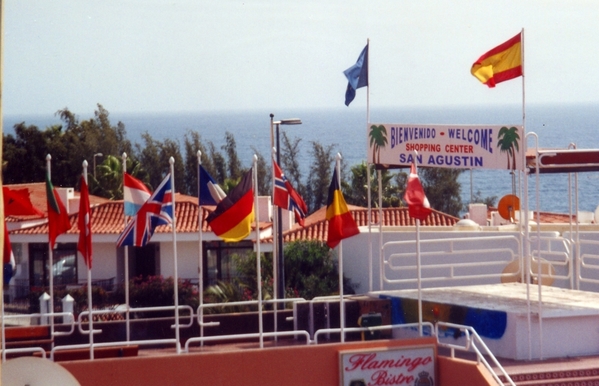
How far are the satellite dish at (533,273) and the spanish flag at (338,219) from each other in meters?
4.75

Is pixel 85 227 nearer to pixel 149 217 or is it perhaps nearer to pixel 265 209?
pixel 149 217

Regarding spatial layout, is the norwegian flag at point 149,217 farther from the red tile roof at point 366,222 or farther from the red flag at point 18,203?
the red tile roof at point 366,222

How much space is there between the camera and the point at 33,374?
952 centimetres

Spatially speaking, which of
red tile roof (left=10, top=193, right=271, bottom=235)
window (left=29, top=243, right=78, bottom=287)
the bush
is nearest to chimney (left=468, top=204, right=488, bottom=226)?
the bush

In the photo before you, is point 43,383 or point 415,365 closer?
point 43,383

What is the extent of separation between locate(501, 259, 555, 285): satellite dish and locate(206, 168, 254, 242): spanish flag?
6196 millimetres

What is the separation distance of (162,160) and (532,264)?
66.3 m

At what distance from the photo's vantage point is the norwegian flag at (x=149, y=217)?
A: 537 inches

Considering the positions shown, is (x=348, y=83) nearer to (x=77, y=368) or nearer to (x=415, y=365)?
(x=415, y=365)

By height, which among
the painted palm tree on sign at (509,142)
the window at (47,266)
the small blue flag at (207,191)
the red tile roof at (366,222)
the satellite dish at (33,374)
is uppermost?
the painted palm tree on sign at (509,142)

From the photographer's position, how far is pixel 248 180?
1399 centimetres

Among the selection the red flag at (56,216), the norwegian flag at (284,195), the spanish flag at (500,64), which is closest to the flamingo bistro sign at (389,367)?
the norwegian flag at (284,195)

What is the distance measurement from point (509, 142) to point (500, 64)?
4.35 feet

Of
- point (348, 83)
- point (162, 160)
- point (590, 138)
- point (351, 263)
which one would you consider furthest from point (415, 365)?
point (590, 138)
